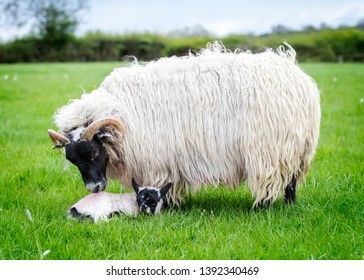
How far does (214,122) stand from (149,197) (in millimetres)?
817

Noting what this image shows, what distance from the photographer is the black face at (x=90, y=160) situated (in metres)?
4.11

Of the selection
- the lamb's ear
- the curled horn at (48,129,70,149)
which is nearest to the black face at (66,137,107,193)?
the curled horn at (48,129,70,149)

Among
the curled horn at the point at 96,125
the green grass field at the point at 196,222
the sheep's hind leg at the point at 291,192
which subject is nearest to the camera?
the green grass field at the point at 196,222

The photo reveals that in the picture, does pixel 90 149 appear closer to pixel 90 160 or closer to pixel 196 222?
pixel 90 160

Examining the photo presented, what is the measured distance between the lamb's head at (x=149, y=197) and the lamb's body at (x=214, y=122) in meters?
0.16

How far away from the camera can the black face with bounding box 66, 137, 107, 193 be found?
13.5 ft

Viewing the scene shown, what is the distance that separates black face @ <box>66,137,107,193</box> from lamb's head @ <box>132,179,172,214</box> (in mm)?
296

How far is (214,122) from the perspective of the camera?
433 cm

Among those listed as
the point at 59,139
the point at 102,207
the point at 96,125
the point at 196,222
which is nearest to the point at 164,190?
the point at 196,222

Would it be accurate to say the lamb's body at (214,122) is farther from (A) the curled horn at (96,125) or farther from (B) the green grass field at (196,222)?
(B) the green grass field at (196,222)

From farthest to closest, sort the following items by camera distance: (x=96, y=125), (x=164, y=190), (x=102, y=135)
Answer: (x=164, y=190) < (x=102, y=135) < (x=96, y=125)

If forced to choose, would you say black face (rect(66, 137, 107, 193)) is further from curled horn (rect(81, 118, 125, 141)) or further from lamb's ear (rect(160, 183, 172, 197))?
lamb's ear (rect(160, 183, 172, 197))

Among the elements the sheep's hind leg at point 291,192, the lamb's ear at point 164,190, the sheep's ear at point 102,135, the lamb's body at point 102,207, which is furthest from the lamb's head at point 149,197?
the sheep's hind leg at point 291,192

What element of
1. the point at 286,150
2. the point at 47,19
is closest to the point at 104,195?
the point at 286,150
